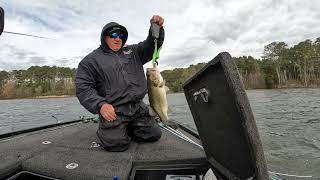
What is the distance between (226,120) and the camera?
2.37m

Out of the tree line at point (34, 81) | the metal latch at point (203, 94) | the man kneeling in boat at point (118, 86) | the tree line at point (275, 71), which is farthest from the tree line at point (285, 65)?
the metal latch at point (203, 94)

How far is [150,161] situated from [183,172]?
36cm

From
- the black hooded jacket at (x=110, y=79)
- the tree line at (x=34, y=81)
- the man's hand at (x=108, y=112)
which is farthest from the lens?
the tree line at (x=34, y=81)

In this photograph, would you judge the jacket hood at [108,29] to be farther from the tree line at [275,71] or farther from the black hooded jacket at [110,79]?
the tree line at [275,71]

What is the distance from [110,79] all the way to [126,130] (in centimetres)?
76

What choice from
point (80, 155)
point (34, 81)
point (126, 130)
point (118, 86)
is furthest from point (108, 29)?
point (34, 81)

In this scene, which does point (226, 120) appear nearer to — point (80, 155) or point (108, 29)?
point (80, 155)

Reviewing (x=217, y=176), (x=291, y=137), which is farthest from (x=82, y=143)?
(x=291, y=137)

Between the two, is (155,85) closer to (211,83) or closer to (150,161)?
(150,161)

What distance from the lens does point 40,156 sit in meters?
3.54

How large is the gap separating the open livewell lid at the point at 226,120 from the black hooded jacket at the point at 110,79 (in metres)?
1.36

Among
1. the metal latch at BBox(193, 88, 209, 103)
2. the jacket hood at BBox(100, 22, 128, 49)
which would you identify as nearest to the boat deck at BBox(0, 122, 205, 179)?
the metal latch at BBox(193, 88, 209, 103)

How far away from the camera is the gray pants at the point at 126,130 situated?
4.04 metres

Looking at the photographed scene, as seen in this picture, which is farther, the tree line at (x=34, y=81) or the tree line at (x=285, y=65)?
the tree line at (x=34, y=81)
